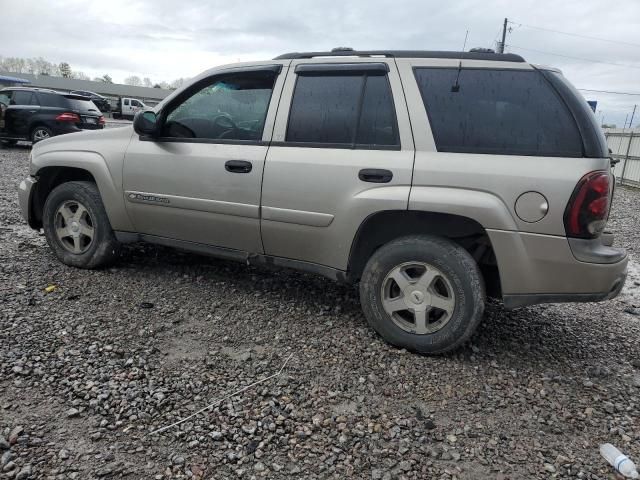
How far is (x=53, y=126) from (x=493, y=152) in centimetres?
1302

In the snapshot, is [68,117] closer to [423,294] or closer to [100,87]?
[423,294]

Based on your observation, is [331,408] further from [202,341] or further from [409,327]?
[202,341]

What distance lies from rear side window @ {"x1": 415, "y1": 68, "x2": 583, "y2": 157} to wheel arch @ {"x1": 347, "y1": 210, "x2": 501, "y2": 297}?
0.44 m

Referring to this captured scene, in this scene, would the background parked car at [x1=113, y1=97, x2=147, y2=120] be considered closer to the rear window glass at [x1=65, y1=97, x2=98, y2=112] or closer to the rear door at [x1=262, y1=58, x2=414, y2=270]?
the rear window glass at [x1=65, y1=97, x2=98, y2=112]

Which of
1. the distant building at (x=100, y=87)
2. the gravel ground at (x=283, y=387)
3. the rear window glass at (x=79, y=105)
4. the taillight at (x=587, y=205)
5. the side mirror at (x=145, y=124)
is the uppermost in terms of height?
the distant building at (x=100, y=87)

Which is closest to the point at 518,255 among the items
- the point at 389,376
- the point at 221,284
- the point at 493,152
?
the point at 493,152

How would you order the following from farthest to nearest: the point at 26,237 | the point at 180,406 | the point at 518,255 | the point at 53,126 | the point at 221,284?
the point at 53,126 < the point at 26,237 < the point at 221,284 < the point at 518,255 < the point at 180,406

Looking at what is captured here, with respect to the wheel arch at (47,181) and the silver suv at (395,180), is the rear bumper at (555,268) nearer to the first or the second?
the silver suv at (395,180)

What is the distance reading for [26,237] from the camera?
5.38 metres

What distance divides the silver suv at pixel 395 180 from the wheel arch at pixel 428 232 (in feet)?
0.03

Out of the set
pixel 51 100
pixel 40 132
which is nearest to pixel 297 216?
pixel 40 132

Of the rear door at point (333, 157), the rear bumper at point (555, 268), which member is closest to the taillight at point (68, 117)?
the rear door at point (333, 157)

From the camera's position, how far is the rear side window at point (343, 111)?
3.21m

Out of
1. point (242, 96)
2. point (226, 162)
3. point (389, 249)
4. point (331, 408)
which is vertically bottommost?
point (331, 408)
